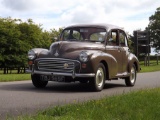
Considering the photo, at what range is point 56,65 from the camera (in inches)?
398

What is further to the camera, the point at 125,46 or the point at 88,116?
the point at 125,46

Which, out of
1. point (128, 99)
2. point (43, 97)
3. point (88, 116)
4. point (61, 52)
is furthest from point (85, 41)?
point (88, 116)

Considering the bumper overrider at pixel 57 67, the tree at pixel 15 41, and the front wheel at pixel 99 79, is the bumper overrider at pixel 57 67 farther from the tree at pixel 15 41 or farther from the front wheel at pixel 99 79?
the tree at pixel 15 41

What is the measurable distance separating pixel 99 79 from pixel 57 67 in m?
1.24

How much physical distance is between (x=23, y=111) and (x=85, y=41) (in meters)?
5.01

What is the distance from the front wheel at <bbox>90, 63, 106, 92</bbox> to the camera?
1017cm

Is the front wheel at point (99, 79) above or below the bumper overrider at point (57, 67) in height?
below

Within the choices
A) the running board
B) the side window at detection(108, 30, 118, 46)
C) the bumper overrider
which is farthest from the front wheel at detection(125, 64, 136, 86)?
the bumper overrider

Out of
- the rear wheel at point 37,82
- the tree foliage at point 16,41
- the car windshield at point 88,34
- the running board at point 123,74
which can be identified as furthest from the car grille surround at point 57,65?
the tree foliage at point 16,41

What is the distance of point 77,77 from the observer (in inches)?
397

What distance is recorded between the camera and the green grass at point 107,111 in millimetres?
5719

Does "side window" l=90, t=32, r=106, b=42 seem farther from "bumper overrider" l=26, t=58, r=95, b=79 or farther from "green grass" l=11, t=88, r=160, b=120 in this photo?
"green grass" l=11, t=88, r=160, b=120

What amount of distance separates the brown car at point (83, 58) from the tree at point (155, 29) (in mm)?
89354

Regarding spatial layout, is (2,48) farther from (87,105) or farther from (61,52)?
(87,105)
